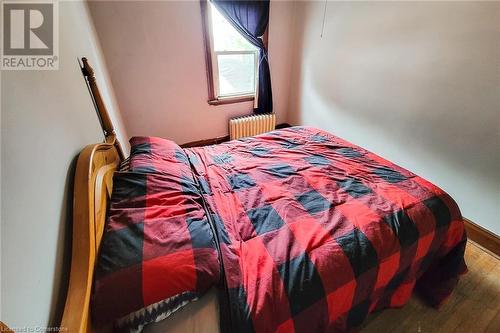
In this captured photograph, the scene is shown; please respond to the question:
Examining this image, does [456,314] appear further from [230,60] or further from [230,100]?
[230,60]

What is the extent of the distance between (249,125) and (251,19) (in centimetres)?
120

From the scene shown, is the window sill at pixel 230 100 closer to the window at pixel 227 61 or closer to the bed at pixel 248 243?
the window at pixel 227 61

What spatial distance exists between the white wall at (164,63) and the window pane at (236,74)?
0.20 metres

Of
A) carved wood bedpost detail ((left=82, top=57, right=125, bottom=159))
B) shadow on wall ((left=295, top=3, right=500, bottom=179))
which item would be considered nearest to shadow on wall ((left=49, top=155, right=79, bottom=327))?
carved wood bedpost detail ((left=82, top=57, right=125, bottom=159))

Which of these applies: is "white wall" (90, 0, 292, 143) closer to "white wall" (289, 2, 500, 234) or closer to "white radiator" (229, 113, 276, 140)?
"white radiator" (229, 113, 276, 140)

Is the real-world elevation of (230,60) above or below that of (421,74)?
above

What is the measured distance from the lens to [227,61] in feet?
8.93

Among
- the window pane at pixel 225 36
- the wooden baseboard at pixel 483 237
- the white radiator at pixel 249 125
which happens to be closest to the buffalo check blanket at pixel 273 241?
the wooden baseboard at pixel 483 237

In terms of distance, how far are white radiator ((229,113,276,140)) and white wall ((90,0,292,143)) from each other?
0.49ft

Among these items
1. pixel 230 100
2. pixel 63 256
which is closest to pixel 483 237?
pixel 63 256

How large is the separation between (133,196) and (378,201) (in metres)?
1.23

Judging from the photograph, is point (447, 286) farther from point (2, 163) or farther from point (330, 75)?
point (330, 75)

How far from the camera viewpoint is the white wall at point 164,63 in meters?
2.10

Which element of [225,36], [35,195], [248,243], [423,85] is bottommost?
[248,243]
